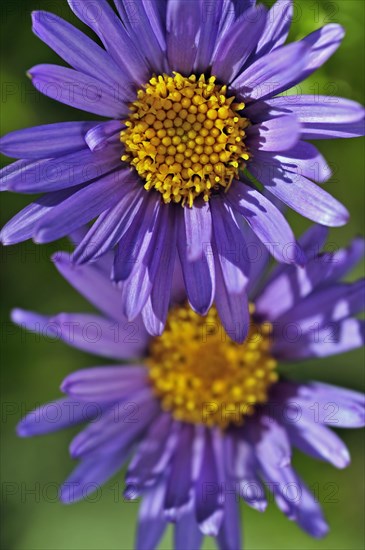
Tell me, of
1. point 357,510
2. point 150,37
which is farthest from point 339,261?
point 357,510

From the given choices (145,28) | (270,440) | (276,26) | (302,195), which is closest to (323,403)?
(270,440)

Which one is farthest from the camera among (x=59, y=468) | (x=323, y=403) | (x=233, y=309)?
(x=59, y=468)

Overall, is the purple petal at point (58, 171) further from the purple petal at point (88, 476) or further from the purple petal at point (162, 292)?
the purple petal at point (88, 476)

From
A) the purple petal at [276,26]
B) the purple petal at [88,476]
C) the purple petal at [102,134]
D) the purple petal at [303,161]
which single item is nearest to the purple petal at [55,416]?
the purple petal at [88,476]

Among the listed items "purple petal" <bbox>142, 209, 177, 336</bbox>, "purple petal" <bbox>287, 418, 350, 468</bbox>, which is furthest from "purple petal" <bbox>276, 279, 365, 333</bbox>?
"purple petal" <bbox>142, 209, 177, 336</bbox>

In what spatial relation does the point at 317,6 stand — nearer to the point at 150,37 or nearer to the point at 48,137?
the point at 150,37

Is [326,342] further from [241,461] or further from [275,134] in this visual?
[275,134]
